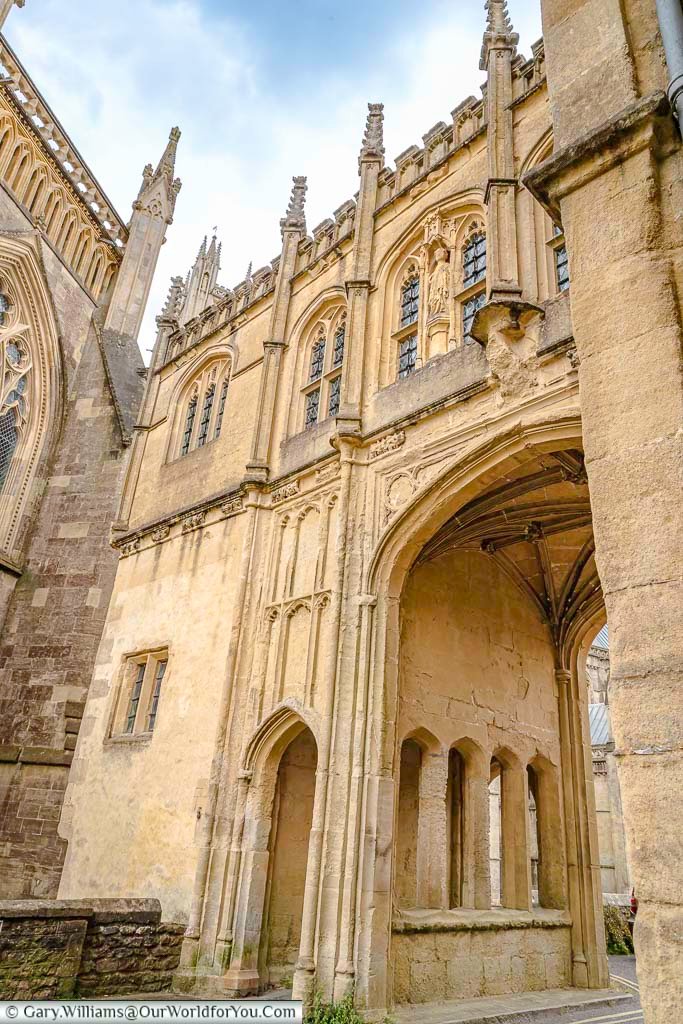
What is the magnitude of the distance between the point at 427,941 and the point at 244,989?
1.94m

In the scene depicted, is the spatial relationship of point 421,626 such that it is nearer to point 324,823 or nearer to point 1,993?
point 324,823

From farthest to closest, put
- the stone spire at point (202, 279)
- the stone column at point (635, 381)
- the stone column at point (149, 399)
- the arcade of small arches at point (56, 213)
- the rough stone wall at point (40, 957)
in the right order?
1. the stone spire at point (202, 279)
2. the arcade of small arches at point (56, 213)
3. the stone column at point (149, 399)
4. the rough stone wall at point (40, 957)
5. the stone column at point (635, 381)

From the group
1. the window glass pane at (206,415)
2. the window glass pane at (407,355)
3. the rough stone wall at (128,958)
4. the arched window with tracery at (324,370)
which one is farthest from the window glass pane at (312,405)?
the rough stone wall at (128,958)

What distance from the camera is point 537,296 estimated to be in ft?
24.8

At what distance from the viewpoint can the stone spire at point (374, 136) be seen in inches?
432

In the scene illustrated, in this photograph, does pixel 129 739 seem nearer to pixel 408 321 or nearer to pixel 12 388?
pixel 408 321

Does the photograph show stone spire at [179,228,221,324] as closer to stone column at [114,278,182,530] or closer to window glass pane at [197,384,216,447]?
stone column at [114,278,182,530]

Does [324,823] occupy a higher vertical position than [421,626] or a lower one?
lower

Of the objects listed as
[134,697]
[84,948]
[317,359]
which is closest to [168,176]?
[317,359]

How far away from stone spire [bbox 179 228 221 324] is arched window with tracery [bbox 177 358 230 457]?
2748cm

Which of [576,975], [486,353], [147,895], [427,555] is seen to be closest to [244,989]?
[147,895]

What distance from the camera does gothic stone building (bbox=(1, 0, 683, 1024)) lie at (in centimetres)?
643

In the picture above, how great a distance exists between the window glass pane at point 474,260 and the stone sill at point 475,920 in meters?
7.30

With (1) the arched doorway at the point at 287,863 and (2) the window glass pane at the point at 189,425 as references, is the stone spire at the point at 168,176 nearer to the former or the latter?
(2) the window glass pane at the point at 189,425
